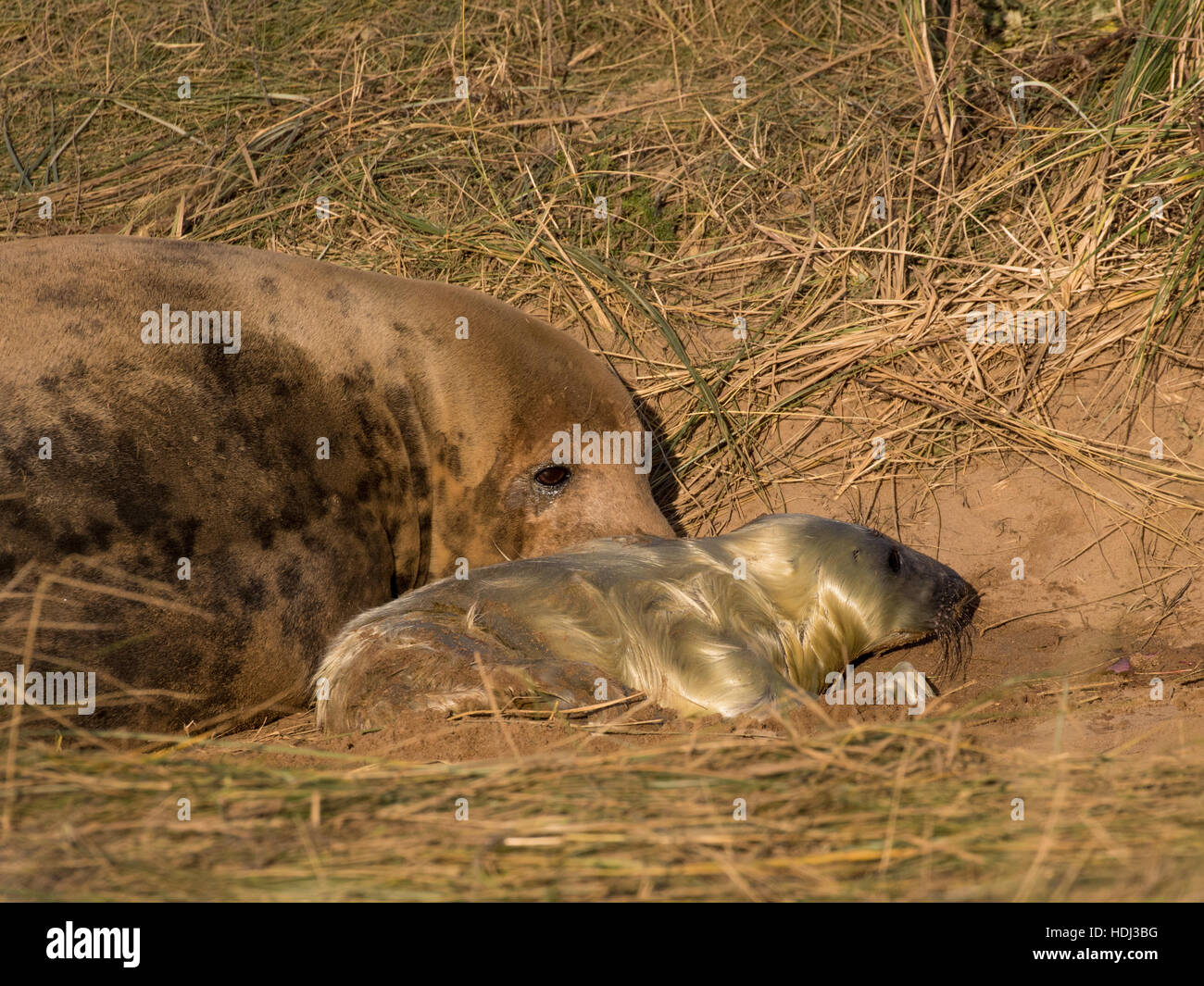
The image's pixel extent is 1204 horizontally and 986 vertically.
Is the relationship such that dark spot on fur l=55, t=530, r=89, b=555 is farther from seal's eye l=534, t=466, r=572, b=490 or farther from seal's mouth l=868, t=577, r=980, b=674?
seal's mouth l=868, t=577, r=980, b=674

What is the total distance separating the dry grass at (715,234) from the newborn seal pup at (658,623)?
0.64m

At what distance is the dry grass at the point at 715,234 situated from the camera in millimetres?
2154

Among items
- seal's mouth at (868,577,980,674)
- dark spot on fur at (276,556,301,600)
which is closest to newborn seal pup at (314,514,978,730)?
seal's mouth at (868,577,980,674)

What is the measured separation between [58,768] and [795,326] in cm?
348

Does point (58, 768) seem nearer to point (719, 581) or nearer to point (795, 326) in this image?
point (719, 581)

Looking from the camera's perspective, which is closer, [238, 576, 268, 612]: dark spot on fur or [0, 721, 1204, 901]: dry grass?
[0, 721, 1204, 901]: dry grass

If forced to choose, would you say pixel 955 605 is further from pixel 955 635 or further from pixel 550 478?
pixel 550 478

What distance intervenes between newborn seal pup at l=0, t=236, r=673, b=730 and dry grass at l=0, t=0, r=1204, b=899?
2.27 ft

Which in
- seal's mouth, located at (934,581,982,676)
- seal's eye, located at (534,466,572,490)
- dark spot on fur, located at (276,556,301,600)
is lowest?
seal's mouth, located at (934,581,982,676)

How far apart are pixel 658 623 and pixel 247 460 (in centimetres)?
126

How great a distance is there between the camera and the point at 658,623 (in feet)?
11.1

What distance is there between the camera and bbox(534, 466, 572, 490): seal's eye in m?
4.05

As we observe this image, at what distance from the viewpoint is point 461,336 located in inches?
160

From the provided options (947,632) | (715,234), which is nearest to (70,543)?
(947,632)
